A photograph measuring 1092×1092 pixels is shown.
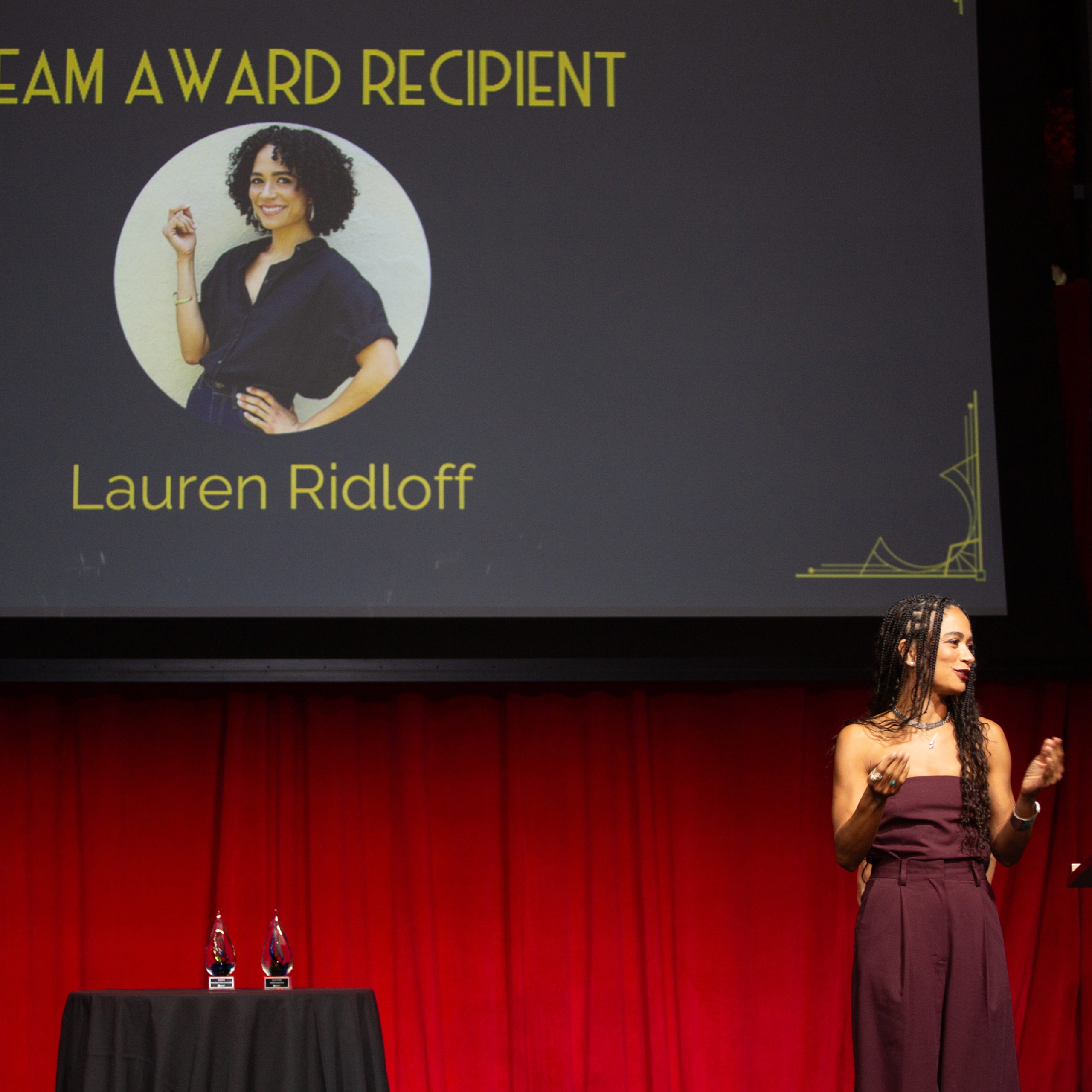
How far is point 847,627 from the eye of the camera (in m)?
3.33

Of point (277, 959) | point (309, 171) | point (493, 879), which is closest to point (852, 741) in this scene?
point (277, 959)

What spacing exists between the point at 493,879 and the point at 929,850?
1685 mm

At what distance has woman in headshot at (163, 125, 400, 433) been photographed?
3.38 metres

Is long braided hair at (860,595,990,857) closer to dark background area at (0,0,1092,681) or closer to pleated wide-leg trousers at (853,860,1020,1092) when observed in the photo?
pleated wide-leg trousers at (853,860,1020,1092)

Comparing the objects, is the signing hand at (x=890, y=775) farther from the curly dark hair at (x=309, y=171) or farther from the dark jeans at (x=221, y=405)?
the curly dark hair at (x=309, y=171)

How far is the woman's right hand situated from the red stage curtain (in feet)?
4.00

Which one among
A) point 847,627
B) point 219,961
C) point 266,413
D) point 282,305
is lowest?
point 219,961

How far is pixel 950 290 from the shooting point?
349 cm

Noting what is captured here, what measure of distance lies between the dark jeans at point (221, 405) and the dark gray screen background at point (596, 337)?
0.03 meters

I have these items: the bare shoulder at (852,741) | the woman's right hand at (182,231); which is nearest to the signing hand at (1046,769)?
the bare shoulder at (852,741)

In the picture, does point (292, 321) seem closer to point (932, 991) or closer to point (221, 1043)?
point (221, 1043)

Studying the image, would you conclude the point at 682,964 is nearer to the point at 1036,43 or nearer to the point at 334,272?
the point at 334,272

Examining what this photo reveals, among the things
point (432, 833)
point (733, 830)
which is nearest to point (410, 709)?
point (432, 833)

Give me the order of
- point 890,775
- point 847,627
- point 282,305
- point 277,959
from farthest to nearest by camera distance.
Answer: point 282,305, point 847,627, point 277,959, point 890,775
